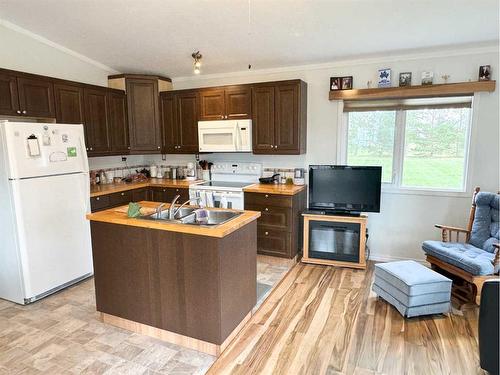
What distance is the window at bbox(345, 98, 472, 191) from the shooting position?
3775 millimetres

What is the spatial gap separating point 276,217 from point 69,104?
2.91 m

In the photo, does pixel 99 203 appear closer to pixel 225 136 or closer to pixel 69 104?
pixel 69 104

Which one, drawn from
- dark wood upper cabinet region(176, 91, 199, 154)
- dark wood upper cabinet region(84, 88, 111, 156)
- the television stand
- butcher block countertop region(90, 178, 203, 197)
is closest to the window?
the television stand

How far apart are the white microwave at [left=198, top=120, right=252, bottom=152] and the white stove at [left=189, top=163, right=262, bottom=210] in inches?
18.0

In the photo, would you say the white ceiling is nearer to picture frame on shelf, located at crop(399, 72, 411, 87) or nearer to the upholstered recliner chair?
picture frame on shelf, located at crop(399, 72, 411, 87)

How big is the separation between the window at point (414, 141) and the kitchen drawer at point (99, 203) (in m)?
3.19

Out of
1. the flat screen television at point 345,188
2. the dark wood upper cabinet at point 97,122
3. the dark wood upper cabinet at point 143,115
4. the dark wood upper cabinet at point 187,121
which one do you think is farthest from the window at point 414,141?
the dark wood upper cabinet at point 97,122

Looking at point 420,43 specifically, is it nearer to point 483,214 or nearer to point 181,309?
point 483,214

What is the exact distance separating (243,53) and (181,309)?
3.11m

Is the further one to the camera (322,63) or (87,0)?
(322,63)

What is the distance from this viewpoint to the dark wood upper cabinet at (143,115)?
4746 mm

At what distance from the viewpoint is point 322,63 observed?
4219 mm

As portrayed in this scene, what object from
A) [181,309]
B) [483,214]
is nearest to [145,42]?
[181,309]

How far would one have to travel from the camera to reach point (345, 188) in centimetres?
397
